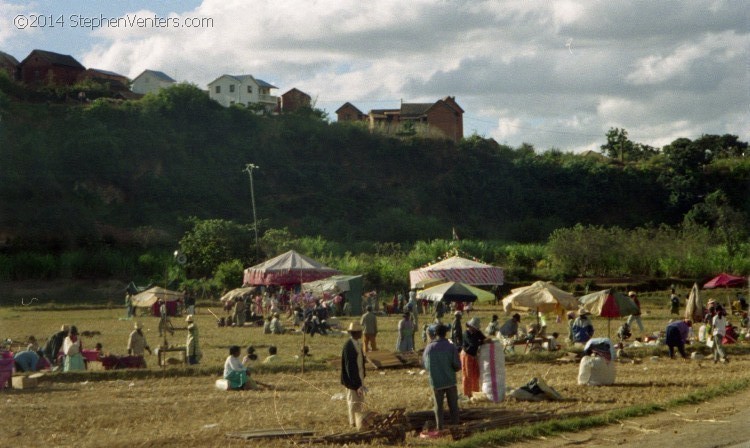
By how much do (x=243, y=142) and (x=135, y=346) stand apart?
63602 mm

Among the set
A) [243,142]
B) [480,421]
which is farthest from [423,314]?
[243,142]

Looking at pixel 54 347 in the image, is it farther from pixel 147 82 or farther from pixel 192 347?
pixel 147 82

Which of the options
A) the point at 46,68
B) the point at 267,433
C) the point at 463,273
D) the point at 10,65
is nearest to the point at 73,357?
the point at 267,433

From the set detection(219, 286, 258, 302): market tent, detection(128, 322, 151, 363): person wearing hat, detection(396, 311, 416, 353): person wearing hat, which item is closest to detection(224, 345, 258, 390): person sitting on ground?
detection(128, 322, 151, 363): person wearing hat

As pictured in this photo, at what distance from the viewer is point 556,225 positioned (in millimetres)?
79625

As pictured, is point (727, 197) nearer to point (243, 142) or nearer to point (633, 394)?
point (243, 142)

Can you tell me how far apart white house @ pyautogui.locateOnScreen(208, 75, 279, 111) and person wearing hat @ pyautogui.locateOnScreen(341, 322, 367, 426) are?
8842 cm

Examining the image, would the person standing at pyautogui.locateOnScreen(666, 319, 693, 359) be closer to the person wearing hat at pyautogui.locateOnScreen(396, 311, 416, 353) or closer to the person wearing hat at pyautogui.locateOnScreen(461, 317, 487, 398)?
the person wearing hat at pyautogui.locateOnScreen(396, 311, 416, 353)

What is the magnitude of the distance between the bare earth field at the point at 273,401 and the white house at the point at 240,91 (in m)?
79.2

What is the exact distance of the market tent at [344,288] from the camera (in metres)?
38.1

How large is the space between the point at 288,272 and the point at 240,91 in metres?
69.5

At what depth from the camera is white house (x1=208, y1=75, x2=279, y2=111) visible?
332 ft

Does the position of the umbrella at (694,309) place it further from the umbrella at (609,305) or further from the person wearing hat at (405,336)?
the person wearing hat at (405,336)

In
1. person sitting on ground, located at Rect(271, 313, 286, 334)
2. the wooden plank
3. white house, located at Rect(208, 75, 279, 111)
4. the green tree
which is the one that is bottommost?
the wooden plank
